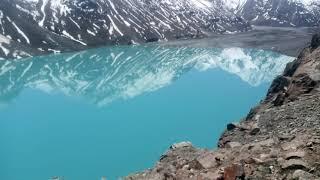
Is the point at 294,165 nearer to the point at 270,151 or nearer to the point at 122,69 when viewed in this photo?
the point at 270,151

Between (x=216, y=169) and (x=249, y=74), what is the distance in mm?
104289

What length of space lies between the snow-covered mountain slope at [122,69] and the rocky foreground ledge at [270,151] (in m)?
67.2

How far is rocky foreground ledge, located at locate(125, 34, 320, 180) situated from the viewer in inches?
619

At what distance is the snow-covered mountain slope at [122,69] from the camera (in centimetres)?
10802

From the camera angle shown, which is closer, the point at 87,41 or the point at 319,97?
the point at 319,97

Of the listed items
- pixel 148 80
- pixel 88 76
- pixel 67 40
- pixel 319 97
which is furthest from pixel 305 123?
pixel 67 40

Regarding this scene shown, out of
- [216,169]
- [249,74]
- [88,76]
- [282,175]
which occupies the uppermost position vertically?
[88,76]

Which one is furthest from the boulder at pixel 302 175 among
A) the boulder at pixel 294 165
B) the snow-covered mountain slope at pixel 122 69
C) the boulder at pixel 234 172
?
the snow-covered mountain slope at pixel 122 69

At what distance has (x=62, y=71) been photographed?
134 metres

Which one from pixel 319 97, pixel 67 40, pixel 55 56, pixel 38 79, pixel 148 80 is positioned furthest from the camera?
pixel 67 40

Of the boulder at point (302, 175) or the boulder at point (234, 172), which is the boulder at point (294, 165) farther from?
the boulder at point (234, 172)

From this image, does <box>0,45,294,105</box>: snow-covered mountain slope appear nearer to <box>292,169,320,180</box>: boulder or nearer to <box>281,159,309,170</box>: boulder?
<box>281,159,309,170</box>: boulder

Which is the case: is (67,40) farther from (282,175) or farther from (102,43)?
(282,175)

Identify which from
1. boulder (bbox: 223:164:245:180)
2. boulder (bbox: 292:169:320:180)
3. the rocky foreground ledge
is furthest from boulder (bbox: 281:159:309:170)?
boulder (bbox: 223:164:245:180)
